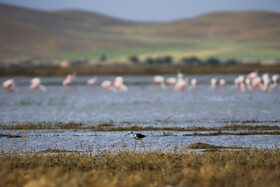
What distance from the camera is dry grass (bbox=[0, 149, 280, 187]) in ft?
31.1

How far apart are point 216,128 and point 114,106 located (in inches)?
487

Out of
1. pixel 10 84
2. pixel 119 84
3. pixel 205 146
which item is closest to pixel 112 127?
pixel 205 146

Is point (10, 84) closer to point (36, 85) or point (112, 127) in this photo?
point (36, 85)

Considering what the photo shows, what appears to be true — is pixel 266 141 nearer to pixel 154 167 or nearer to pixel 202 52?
pixel 154 167

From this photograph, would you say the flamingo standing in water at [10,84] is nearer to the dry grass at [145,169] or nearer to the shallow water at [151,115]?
the shallow water at [151,115]

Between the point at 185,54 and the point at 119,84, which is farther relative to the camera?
the point at 185,54

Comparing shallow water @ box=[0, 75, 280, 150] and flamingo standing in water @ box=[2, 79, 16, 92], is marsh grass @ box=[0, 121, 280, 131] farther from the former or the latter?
flamingo standing in water @ box=[2, 79, 16, 92]

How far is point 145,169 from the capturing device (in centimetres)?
1132

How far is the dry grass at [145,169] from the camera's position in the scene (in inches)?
374

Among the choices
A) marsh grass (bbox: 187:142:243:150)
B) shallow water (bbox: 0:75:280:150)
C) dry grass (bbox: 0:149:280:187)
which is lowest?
shallow water (bbox: 0:75:280:150)

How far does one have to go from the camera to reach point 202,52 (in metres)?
159

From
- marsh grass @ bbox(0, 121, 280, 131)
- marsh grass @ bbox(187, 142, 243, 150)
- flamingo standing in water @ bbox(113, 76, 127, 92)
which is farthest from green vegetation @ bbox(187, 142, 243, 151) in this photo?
flamingo standing in water @ bbox(113, 76, 127, 92)

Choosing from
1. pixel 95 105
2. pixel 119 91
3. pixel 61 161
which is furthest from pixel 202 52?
pixel 61 161

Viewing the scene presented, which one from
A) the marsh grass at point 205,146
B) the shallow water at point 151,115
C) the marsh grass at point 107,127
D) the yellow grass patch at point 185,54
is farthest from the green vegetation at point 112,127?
the yellow grass patch at point 185,54
